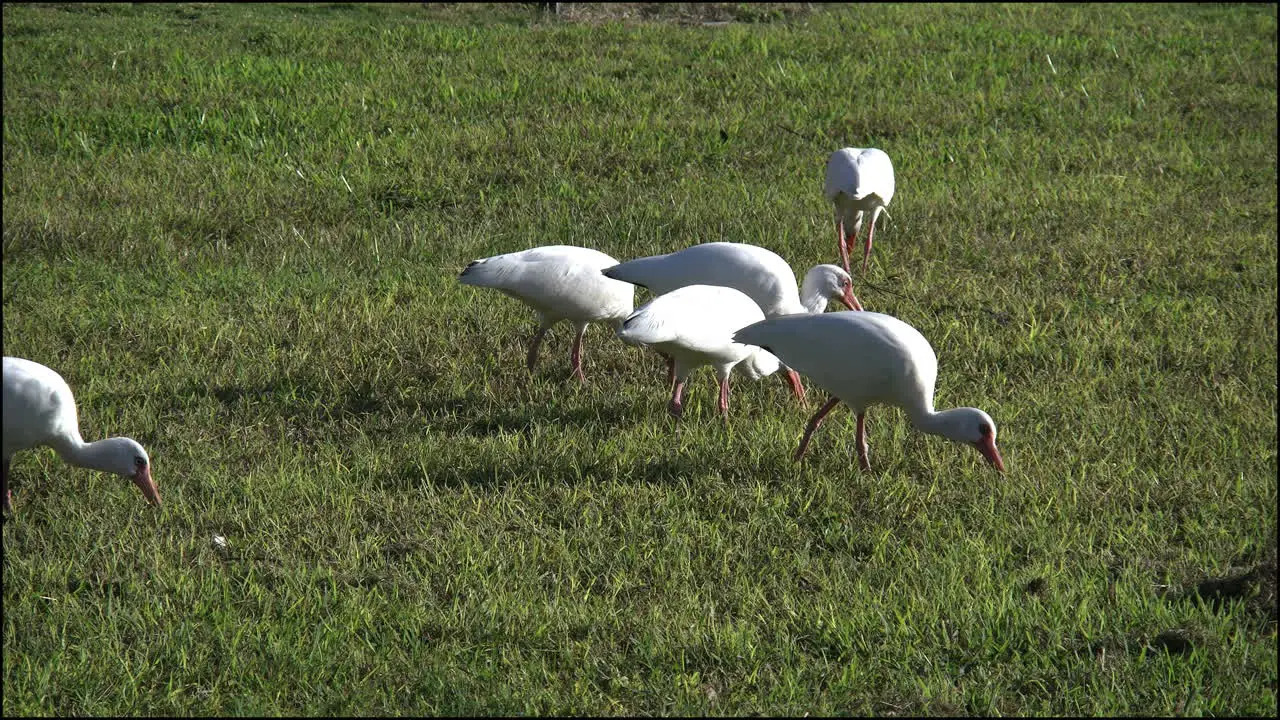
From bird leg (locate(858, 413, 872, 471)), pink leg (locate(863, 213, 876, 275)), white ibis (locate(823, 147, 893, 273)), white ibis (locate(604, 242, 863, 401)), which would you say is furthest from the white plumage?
pink leg (locate(863, 213, 876, 275))

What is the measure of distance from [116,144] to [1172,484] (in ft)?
21.3

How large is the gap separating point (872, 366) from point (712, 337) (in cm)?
60

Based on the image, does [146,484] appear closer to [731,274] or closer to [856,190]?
[731,274]

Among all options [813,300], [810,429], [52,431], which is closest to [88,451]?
[52,431]

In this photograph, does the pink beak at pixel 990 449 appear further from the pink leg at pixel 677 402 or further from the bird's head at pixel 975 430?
the pink leg at pixel 677 402

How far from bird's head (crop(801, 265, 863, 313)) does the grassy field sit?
17.0 inches

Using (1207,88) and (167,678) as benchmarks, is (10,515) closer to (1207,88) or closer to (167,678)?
(167,678)

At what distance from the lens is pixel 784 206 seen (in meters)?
7.05

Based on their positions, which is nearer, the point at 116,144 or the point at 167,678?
the point at 167,678

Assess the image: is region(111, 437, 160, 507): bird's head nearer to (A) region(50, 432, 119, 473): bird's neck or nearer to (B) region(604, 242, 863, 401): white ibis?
(A) region(50, 432, 119, 473): bird's neck

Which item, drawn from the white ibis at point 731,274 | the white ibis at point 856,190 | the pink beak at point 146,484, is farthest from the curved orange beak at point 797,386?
the pink beak at point 146,484

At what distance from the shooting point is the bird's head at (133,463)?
3.81 m

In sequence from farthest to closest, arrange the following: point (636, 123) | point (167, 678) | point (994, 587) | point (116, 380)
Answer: point (636, 123) < point (116, 380) < point (994, 587) < point (167, 678)

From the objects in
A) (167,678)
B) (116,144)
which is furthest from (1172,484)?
(116,144)
